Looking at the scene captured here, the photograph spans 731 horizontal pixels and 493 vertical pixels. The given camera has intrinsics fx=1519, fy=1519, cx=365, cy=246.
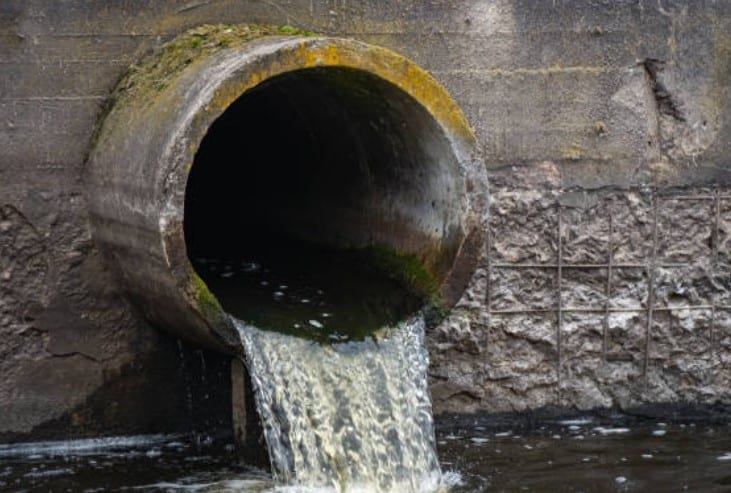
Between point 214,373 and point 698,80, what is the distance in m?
2.83

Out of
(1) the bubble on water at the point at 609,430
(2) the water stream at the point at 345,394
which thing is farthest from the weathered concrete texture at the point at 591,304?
(2) the water stream at the point at 345,394

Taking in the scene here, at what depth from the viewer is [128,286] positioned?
6.76 meters

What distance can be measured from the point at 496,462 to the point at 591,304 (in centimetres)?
117

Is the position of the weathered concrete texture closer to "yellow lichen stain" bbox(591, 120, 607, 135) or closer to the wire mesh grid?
the wire mesh grid

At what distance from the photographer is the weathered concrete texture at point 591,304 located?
7445 mm

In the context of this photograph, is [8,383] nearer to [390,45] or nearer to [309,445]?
[309,445]

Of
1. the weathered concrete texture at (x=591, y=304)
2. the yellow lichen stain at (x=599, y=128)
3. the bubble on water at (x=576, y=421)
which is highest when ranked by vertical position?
the yellow lichen stain at (x=599, y=128)

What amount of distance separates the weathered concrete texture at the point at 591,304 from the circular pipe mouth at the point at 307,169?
0.65 meters

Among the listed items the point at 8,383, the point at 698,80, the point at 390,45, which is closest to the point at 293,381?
the point at 8,383

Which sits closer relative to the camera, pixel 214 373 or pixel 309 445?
pixel 309 445

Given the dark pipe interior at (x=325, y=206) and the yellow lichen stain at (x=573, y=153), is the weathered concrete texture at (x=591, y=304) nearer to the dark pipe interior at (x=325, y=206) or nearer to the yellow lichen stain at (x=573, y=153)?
the yellow lichen stain at (x=573, y=153)

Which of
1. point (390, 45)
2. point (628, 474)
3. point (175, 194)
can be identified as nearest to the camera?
point (175, 194)

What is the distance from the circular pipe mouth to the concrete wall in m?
0.23

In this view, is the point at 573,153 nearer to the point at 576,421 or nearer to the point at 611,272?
the point at 611,272
